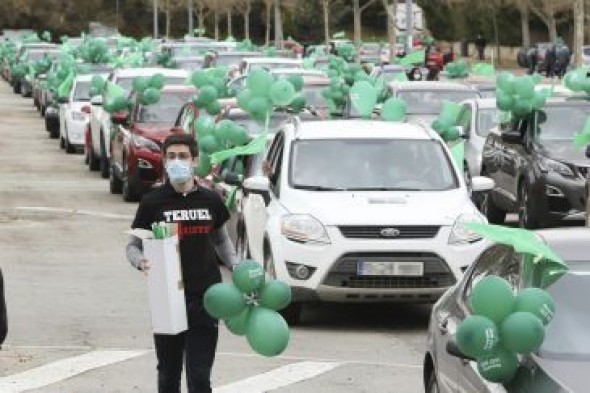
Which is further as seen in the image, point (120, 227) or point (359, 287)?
point (120, 227)

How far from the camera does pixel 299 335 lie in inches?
527

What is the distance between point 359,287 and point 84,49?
35.9 metres

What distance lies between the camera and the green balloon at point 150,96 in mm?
24703

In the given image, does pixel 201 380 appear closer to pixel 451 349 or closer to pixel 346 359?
pixel 451 349

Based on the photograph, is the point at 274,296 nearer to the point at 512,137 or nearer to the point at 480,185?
the point at 480,185

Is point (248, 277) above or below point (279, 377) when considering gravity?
above

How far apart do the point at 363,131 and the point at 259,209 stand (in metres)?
1.16

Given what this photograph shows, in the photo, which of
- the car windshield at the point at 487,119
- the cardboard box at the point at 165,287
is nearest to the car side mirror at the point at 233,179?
the cardboard box at the point at 165,287

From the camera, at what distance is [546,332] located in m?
7.30

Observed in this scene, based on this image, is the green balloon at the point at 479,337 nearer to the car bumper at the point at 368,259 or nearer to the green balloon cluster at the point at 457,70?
the car bumper at the point at 368,259

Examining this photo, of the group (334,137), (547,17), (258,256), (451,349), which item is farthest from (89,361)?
(547,17)

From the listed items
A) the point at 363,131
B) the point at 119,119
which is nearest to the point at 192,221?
the point at 363,131

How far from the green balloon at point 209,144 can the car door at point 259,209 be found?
1.53 m

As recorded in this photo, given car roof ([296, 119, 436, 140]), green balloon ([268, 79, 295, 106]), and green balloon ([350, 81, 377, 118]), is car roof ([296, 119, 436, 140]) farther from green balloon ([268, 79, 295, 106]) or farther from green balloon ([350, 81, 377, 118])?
green balloon ([350, 81, 377, 118])
